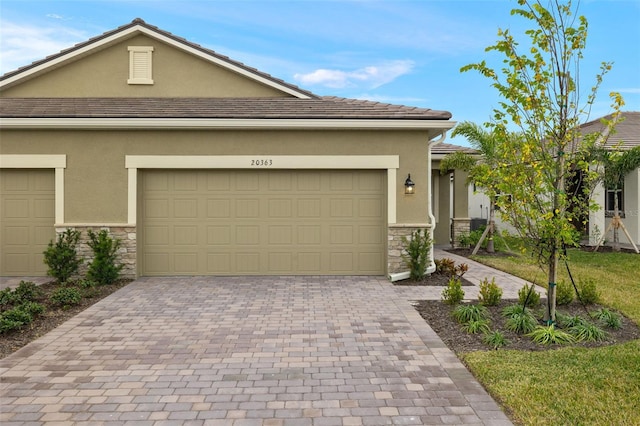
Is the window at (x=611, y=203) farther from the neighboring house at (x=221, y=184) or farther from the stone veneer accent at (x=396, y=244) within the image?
the stone veneer accent at (x=396, y=244)

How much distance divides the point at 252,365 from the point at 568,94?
524 cm

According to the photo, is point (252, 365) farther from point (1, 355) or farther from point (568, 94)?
point (568, 94)

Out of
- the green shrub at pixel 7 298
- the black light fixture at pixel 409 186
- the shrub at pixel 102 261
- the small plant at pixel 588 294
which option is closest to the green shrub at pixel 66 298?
the green shrub at pixel 7 298

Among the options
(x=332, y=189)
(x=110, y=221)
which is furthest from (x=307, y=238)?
(x=110, y=221)

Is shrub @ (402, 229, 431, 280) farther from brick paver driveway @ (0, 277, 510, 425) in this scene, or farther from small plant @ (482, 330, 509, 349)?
small plant @ (482, 330, 509, 349)

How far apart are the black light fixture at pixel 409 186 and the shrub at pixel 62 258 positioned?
279 inches

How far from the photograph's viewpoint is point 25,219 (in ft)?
31.2

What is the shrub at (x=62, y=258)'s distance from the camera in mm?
8570

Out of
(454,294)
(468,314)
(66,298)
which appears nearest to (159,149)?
(66,298)

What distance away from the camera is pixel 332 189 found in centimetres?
965

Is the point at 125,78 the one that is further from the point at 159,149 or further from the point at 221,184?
the point at 221,184

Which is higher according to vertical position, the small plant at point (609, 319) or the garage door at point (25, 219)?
the garage door at point (25, 219)

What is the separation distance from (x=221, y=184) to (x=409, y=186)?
4.19 m

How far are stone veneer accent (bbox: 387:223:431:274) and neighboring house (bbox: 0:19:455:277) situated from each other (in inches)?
0.9
